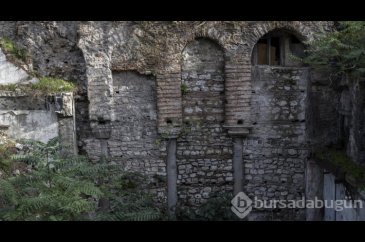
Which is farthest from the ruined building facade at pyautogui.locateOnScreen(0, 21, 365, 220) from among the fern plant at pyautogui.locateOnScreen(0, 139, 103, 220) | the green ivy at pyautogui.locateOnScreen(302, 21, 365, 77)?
the fern plant at pyautogui.locateOnScreen(0, 139, 103, 220)

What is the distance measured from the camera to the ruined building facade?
27.9ft

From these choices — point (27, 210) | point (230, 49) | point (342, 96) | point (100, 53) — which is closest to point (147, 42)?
point (100, 53)

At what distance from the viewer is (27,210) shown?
4582mm

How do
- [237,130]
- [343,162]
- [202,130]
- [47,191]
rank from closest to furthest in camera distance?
[47,191]
[343,162]
[237,130]
[202,130]

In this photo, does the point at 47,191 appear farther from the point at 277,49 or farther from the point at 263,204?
the point at 277,49

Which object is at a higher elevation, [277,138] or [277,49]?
[277,49]

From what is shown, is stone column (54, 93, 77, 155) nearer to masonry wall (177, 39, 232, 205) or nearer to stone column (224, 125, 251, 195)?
masonry wall (177, 39, 232, 205)

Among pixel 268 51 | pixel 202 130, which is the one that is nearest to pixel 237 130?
pixel 202 130

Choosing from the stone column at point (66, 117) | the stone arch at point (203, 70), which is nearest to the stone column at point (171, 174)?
the stone arch at point (203, 70)

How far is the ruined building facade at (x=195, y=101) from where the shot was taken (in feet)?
27.9

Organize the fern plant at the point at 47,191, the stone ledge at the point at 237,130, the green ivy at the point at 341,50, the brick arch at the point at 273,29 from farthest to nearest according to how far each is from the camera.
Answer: the stone ledge at the point at 237,130 → the brick arch at the point at 273,29 → the green ivy at the point at 341,50 → the fern plant at the point at 47,191

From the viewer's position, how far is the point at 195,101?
8.75 m

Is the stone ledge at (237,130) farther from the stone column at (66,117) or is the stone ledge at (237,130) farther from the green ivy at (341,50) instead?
the stone column at (66,117)

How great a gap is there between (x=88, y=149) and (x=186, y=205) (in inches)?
102
